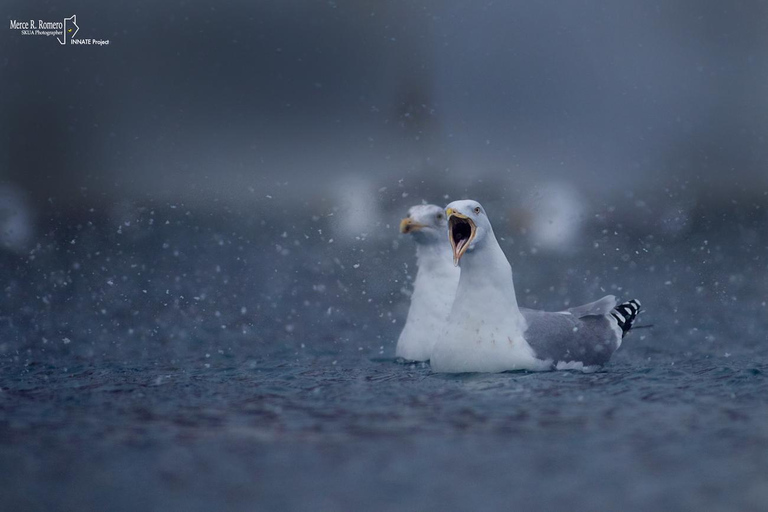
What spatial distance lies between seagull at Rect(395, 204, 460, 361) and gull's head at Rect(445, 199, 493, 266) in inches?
43.8

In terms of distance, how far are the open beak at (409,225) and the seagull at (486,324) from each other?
100cm

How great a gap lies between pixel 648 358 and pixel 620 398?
2.31m

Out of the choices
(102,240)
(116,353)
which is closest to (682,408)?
(116,353)

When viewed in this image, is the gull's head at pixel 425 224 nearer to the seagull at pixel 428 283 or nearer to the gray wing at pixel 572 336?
the seagull at pixel 428 283

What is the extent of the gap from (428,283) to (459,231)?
4.52 ft

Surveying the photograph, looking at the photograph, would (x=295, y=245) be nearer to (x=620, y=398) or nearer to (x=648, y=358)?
(x=648, y=358)

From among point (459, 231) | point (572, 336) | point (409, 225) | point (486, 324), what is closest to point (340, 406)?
point (486, 324)

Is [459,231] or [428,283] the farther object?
[428,283]

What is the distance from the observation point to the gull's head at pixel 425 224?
889cm

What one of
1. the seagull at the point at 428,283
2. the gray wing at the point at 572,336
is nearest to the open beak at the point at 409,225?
the seagull at the point at 428,283

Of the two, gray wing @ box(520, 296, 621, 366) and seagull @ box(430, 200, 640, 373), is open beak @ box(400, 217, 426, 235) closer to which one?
seagull @ box(430, 200, 640, 373)

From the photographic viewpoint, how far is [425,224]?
8.92 meters

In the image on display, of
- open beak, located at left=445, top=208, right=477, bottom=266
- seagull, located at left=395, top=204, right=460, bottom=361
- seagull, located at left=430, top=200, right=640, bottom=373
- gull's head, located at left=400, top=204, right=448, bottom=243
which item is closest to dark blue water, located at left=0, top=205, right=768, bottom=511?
seagull, located at left=430, top=200, right=640, bottom=373

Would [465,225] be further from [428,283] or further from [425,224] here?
[428,283]
